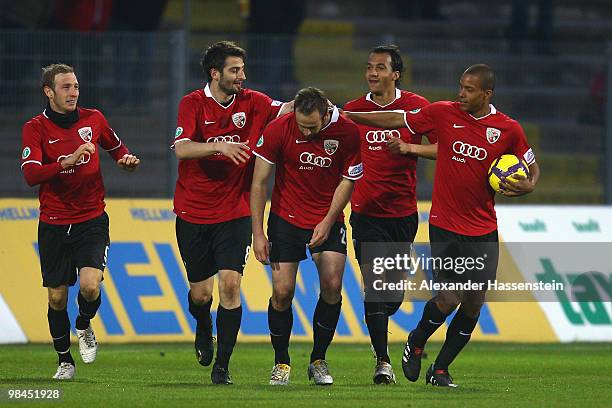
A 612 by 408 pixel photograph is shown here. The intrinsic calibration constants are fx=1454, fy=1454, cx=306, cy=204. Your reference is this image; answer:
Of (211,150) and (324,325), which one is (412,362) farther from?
(211,150)

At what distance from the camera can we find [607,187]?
18.4 m

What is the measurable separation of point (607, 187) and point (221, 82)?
26.8ft

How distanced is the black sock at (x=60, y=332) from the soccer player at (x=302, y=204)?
184cm

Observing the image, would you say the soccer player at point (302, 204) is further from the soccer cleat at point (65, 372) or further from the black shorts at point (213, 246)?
the soccer cleat at point (65, 372)

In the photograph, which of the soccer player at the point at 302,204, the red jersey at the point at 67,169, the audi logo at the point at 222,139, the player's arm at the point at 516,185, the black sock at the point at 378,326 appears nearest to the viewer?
the player's arm at the point at 516,185

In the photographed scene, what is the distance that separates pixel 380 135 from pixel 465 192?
4.15 ft

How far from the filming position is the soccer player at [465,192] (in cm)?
1144

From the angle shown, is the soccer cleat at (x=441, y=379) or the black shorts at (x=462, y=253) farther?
the soccer cleat at (x=441, y=379)

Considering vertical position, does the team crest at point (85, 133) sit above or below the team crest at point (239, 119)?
below

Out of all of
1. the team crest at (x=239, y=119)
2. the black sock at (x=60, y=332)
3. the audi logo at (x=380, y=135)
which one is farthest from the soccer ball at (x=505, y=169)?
the black sock at (x=60, y=332)

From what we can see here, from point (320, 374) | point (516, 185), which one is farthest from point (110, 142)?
point (516, 185)

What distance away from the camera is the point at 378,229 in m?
12.4

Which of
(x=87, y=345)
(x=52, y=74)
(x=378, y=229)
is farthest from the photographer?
(x=87, y=345)

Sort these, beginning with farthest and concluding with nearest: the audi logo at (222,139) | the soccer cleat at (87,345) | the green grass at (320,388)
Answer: the soccer cleat at (87,345) < the audi logo at (222,139) < the green grass at (320,388)
